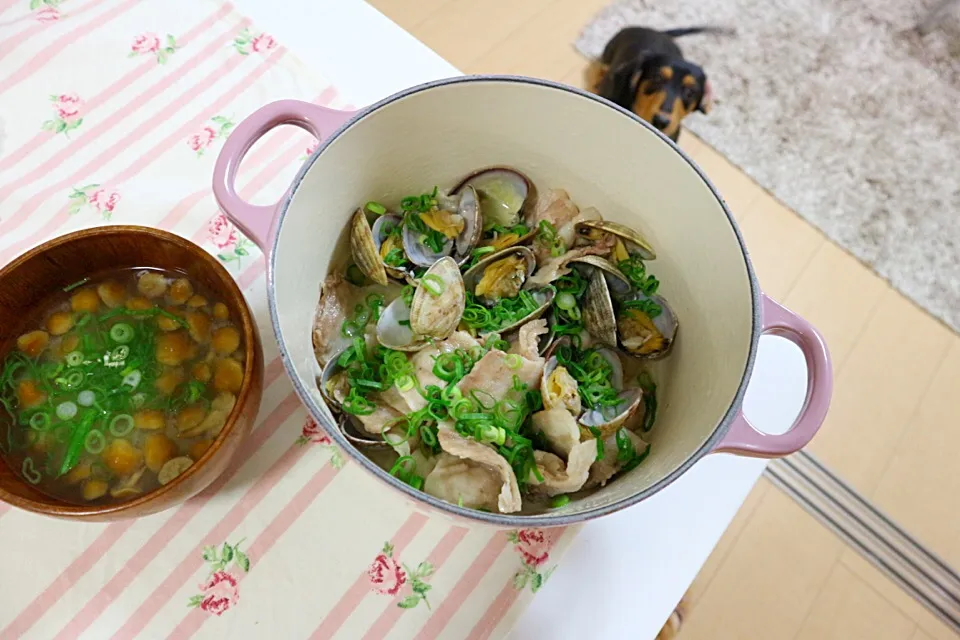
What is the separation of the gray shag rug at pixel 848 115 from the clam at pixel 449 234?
1.16 meters

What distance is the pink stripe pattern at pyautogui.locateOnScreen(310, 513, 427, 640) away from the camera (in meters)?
0.67

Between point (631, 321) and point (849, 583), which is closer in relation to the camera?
point (631, 321)

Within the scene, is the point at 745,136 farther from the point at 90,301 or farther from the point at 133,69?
the point at 90,301

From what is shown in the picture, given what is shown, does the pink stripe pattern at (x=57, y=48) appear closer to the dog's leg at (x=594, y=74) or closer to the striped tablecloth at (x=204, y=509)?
the striped tablecloth at (x=204, y=509)

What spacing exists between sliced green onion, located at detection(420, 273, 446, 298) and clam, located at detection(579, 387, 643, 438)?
0.66ft

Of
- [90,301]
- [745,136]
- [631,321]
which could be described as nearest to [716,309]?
[631,321]

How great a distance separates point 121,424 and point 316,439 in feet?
0.65

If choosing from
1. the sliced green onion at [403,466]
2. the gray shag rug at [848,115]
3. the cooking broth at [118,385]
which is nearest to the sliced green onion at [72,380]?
the cooking broth at [118,385]

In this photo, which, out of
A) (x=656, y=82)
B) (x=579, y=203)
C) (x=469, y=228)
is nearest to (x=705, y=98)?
(x=656, y=82)

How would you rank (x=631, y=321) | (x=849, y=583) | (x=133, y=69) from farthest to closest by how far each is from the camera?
(x=849, y=583), (x=133, y=69), (x=631, y=321)

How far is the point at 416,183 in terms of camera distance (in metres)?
0.81

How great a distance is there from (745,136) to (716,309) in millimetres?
1241

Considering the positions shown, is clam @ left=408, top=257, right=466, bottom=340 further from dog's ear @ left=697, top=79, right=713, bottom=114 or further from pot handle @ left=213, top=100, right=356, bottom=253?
dog's ear @ left=697, top=79, right=713, bottom=114

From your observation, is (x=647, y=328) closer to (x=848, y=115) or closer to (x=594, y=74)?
(x=594, y=74)
